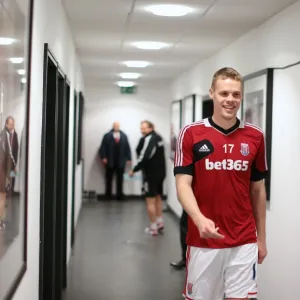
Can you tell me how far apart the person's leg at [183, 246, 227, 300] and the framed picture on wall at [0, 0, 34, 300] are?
842 mm

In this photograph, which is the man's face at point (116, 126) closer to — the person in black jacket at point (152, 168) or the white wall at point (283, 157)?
the person in black jacket at point (152, 168)

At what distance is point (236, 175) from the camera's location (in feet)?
8.39

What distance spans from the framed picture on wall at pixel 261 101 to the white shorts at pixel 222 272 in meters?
Answer: 1.64

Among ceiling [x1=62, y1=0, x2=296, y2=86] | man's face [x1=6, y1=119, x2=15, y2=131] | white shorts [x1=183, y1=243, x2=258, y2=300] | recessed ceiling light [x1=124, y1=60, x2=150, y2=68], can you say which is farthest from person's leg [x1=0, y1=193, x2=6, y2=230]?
recessed ceiling light [x1=124, y1=60, x2=150, y2=68]

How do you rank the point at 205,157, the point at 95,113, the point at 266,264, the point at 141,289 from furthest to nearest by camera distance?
1. the point at 95,113
2. the point at 141,289
3. the point at 266,264
4. the point at 205,157

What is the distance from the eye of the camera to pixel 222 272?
103 inches

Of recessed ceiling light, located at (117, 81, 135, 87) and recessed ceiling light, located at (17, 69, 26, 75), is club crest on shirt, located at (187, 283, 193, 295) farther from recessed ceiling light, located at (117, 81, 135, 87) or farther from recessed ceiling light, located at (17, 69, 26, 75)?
recessed ceiling light, located at (117, 81, 135, 87)

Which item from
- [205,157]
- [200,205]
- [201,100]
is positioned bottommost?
[200,205]

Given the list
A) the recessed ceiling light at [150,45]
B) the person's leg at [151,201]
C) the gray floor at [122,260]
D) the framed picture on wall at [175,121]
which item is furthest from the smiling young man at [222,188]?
the framed picture on wall at [175,121]

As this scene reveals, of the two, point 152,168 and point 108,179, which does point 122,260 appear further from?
point 108,179

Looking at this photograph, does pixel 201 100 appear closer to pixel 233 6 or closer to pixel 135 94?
pixel 233 6

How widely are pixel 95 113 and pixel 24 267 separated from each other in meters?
8.86

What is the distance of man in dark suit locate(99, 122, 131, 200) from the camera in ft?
35.0

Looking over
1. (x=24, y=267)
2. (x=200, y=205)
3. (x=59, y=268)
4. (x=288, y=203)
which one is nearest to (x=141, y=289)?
(x=59, y=268)
